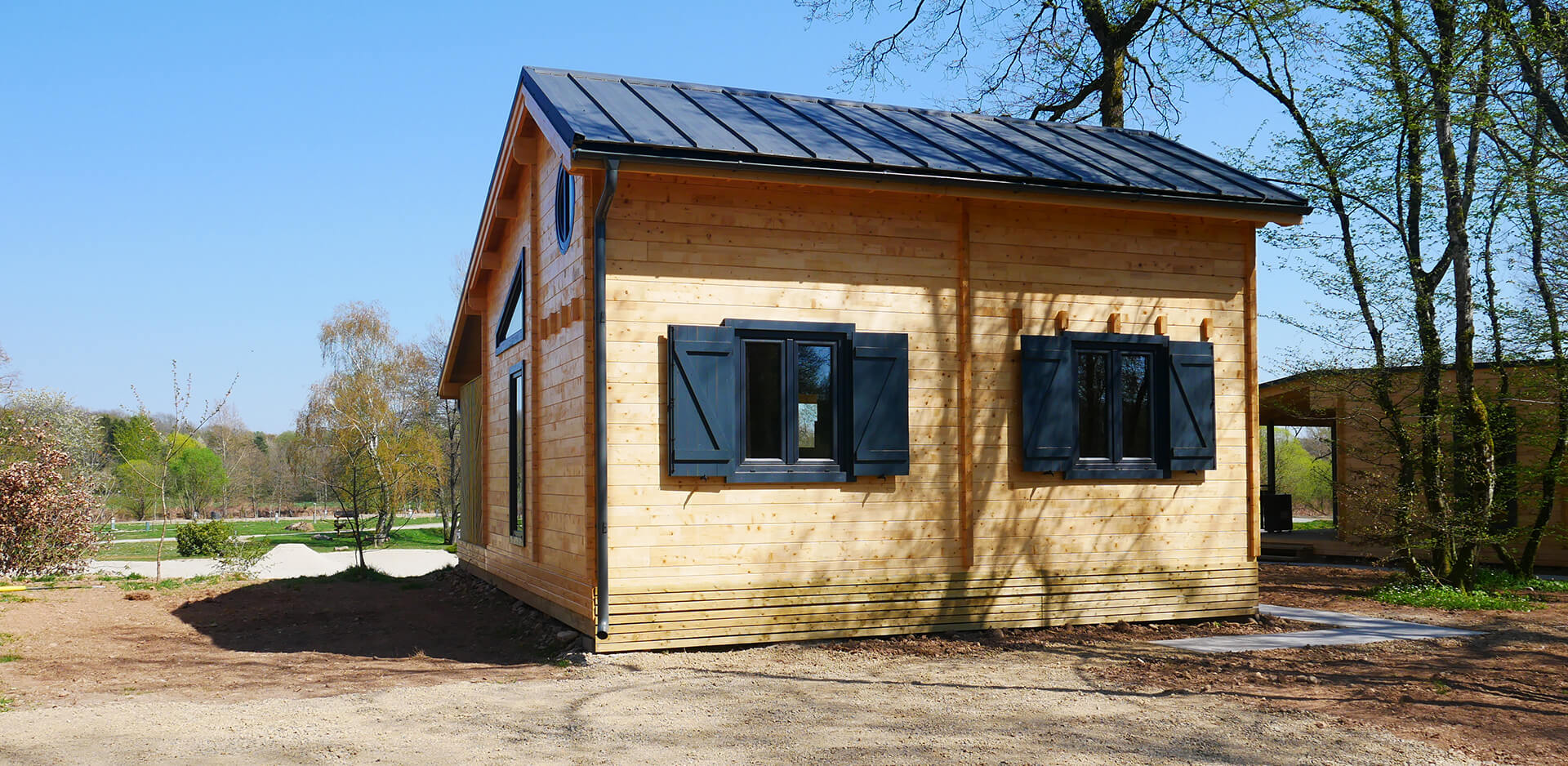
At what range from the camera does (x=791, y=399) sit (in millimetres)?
8375

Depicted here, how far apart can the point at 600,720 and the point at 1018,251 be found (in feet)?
17.7

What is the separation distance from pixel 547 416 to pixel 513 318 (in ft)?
8.21

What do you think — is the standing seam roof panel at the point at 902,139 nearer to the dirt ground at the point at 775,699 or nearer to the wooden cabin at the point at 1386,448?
the dirt ground at the point at 775,699

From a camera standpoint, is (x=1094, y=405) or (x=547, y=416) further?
(x=547, y=416)

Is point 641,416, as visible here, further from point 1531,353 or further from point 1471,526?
point 1531,353

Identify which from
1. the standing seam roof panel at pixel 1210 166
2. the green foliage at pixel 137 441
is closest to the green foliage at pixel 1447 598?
the standing seam roof panel at pixel 1210 166

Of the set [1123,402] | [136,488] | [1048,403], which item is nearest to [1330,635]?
[1123,402]

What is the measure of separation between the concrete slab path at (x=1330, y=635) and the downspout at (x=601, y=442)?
4448mm

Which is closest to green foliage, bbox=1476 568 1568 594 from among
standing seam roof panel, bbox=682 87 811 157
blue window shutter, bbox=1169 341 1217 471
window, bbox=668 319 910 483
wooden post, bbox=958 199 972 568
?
blue window shutter, bbox=1169 341 1217 471

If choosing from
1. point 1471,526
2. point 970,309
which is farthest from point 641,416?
point 1471,526

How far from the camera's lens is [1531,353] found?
13.2 meters

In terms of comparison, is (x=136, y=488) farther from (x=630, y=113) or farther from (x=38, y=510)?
(x=630, y=113)

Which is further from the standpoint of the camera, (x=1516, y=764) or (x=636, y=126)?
(x=636, y=126)

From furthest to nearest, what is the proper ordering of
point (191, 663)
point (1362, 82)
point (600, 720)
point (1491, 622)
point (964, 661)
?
1. point (1362, 82)
2. point (1491, 622)
3. point (191, 663)
4. point (964, 661)
5. point (600, 720)
